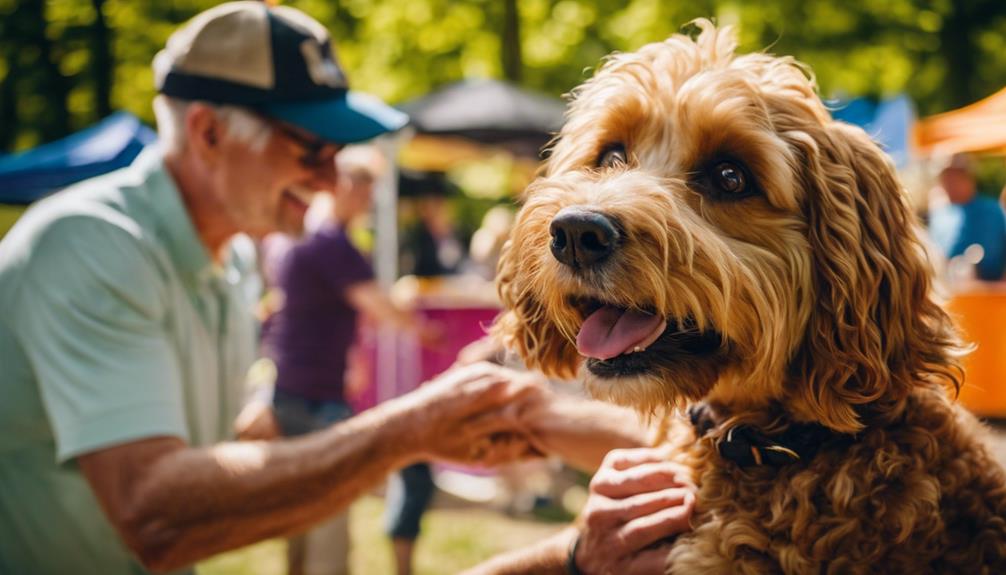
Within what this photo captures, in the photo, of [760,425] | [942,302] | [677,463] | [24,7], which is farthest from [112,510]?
[24,7]

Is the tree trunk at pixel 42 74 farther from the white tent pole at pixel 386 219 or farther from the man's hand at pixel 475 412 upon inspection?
the white tent pole at pixel 386 219

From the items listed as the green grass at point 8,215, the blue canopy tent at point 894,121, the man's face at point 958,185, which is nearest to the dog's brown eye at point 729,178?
the green grass at point 8,215

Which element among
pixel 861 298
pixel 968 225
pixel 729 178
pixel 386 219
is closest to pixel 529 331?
pixel 729 178

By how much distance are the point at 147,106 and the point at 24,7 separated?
7237 millimetres

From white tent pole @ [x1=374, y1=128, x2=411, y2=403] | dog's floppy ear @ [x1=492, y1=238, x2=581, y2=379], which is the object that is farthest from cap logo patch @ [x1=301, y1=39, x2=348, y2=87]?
white tent pole @ [x1=374, y1=128, x2=411, y2=403]

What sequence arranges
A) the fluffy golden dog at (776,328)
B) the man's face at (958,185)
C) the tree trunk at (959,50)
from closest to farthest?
the fluffy golden dog at (776,328) → the man's face at (958,185) → the tree trunk at (959,50)

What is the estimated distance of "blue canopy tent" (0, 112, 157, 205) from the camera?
22.9ft

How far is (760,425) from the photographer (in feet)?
6.27

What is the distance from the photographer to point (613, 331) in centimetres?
188

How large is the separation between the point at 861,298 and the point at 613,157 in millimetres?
677

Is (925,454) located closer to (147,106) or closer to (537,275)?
(537,275)

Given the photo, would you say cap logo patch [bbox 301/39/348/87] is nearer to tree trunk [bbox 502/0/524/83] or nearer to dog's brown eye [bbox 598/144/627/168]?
dog's brown eye [bbox 598/144/627/168]

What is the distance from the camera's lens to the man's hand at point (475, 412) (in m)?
2.40

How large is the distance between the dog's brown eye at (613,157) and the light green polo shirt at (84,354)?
4.28ft
